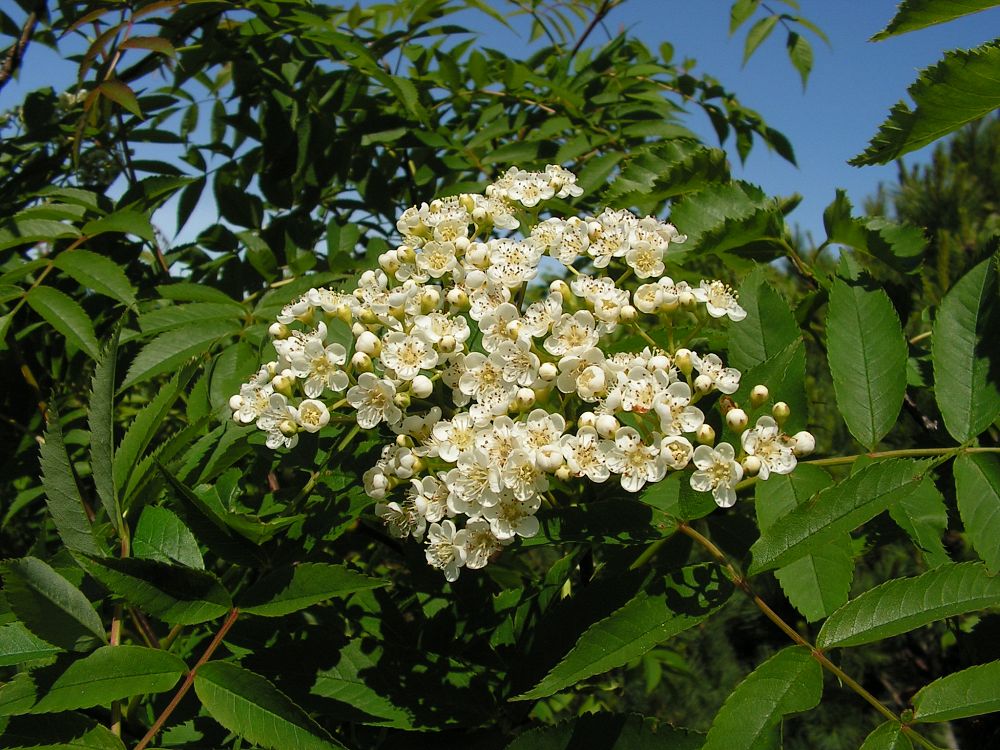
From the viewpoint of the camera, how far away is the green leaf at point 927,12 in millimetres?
1174

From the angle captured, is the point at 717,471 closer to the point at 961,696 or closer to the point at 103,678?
the point at 961,696

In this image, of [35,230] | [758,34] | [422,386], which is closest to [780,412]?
[422,386]

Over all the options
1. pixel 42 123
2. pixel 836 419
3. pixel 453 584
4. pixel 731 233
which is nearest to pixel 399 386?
pixel 453 584

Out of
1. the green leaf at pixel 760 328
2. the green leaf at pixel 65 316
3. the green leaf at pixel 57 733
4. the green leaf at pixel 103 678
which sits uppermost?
the green leaf at pixel 65 316

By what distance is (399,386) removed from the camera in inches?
54.7

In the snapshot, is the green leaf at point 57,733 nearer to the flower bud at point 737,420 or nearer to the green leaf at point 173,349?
the green leaf at point 173,349

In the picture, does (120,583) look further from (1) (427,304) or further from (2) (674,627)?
(2) (674,627)

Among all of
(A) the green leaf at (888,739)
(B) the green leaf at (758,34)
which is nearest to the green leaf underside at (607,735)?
(A) the green leaf at (888,739)

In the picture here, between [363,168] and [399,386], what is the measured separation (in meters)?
1.56

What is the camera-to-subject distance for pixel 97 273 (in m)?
1.87

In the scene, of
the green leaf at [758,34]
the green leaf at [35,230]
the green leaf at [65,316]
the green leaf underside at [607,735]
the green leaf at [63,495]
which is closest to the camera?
the green leaf underside at [607,735]

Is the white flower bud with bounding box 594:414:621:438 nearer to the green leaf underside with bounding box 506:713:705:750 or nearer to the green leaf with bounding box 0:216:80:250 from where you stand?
the green leaf underside with bounding box 506:713:705:750

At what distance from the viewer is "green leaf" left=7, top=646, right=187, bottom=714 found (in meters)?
1.06

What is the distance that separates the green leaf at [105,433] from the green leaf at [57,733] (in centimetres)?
31
